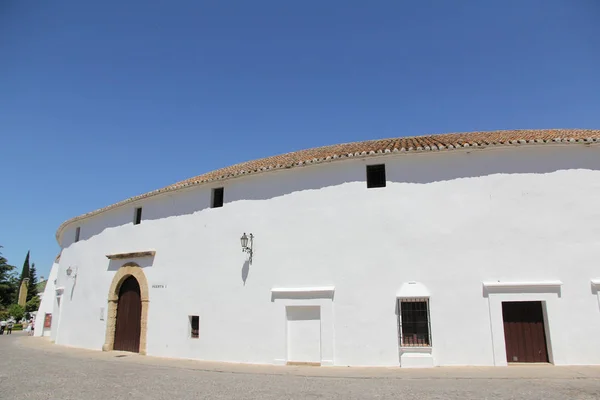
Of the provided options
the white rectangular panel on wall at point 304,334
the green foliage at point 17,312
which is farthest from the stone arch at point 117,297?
the green foliage at point 17,312

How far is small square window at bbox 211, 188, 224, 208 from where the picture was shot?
12087 mm

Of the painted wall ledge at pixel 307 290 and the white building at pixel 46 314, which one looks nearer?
the painted wall ledge at pixel 307 290

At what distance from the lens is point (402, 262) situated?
945cm

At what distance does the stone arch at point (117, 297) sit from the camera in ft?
40.8

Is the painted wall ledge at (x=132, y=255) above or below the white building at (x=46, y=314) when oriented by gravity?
above

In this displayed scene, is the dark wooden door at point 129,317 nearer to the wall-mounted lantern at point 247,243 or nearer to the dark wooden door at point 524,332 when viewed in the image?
the wall-mounted lantern at point 247,243

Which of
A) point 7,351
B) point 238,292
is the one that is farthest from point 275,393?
point 7,351

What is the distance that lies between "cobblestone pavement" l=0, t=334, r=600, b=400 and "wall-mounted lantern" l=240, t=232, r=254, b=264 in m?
2.91

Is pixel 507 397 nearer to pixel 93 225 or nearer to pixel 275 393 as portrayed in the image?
pixel 275 393

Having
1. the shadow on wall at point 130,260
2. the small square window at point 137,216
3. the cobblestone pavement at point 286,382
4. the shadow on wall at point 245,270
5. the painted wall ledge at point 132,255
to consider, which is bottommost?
the cobblestone pavement at point 286,382

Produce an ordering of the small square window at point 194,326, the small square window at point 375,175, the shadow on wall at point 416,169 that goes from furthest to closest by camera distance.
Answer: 1. the small square window at point 194,326
2. the small square window at point 375,175
3. the shadow on wall at point 416,169

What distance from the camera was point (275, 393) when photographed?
6.72 m

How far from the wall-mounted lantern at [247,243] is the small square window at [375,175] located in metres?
3.53

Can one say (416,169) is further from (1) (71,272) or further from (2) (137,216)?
(1) (71,272)
